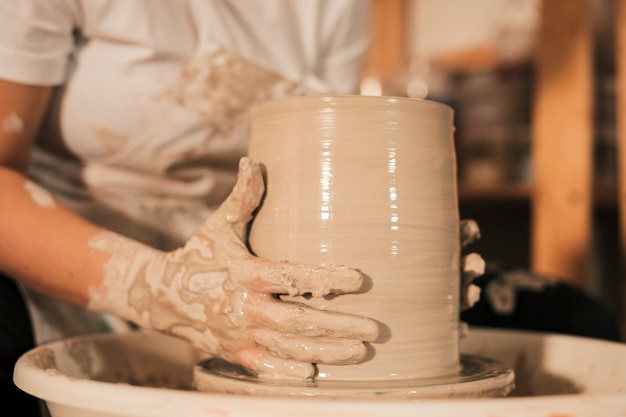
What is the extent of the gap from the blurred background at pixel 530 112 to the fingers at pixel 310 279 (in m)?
0.76

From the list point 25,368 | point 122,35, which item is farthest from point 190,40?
point 25,368

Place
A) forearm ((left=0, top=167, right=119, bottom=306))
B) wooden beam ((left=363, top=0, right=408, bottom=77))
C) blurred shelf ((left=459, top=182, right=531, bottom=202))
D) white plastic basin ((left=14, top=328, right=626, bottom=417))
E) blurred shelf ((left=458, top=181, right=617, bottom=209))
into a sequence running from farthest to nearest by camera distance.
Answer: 1. wooden beam ((left=363, top=0, right=408, bottom=77))
2. blurred shelf ((left=459, top=182, right=531, bottom=202))
3. blurred shelf ((left=458, top=181, right=617, bottom=209))
4. forearm ((left=0, top=167, right=119, bottom=306))
5. white plastic basin ((left=14, top=328, right=626, bottom=417))

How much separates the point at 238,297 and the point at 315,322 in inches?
2.8

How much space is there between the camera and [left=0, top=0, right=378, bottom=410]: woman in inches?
23.9

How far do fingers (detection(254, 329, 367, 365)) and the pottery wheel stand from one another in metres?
0.02

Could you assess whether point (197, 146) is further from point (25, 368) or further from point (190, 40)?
point (25, 368)

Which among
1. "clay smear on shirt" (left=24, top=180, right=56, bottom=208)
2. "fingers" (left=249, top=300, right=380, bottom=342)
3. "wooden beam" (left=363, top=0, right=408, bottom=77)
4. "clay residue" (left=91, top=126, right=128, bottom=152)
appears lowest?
"fingers" (left=249, top=300, right=380, bottom=342)

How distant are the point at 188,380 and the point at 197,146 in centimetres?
33

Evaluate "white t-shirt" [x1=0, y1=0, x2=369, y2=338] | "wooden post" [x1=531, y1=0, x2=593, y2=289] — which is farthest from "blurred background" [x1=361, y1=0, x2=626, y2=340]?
"white t-shirt" [x1=0, y1=0, x2=369, y2=338]

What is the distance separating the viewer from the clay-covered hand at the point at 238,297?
58 cm

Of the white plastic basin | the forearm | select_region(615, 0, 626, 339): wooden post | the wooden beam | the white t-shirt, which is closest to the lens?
the white plastic basin

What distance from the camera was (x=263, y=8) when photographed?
1.05m

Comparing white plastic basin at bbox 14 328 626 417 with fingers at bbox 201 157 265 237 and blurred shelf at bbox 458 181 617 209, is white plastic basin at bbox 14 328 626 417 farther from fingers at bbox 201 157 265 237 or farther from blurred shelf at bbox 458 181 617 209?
blurred shelf at bbox 458 181 617 209

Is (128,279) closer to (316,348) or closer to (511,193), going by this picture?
(316,348)
